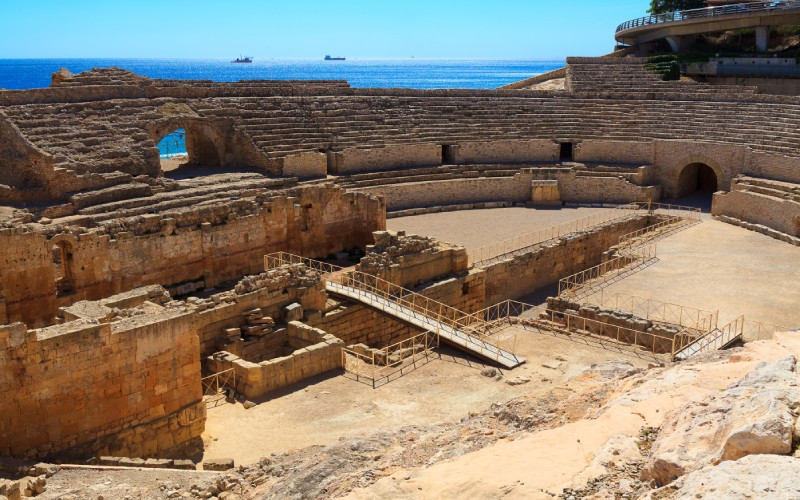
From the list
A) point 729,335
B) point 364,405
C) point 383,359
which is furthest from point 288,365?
point 729,335

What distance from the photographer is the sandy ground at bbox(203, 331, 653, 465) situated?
13.7 metres

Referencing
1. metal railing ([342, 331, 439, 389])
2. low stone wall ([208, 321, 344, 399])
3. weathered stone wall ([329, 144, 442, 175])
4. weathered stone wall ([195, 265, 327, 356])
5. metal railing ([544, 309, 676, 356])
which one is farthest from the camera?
weathered stone wall ([329, 144, 442, 175])

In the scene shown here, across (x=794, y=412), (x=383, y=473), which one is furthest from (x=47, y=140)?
(x=794, y=412)

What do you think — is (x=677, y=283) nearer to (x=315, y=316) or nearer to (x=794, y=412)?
(x=315, y=316)

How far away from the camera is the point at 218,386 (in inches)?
626

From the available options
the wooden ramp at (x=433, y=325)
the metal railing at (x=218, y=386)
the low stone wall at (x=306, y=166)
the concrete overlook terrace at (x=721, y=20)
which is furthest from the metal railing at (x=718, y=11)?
the metal railing at (x=218, y=386)

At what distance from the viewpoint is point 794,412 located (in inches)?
288

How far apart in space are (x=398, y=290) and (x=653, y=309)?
6636mm

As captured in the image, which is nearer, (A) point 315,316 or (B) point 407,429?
(B) point 407,429

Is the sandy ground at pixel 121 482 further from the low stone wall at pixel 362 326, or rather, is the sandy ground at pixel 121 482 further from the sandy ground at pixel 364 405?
the low stone wall at pixel 362 326

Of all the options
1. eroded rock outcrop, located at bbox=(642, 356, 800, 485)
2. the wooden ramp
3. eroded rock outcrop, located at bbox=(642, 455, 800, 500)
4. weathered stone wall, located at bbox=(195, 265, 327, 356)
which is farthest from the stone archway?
eroded rock outcrop, located at bbox=(642, 455, 800, 500)

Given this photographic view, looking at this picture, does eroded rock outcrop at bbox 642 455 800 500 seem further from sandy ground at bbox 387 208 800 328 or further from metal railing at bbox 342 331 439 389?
sandy ground at bbox 387 208 800 328

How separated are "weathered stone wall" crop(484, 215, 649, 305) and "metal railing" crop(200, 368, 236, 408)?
9.56 metres

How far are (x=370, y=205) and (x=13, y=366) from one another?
1437 centimetres
